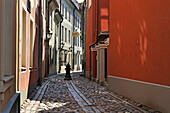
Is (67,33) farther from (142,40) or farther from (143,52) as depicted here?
(143,52)

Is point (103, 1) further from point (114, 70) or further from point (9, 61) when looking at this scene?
point (9, 61)

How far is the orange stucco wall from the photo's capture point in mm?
7434

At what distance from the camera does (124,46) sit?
452 inches

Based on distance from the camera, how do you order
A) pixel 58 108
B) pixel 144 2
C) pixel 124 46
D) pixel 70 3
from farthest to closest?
pixel 70 3 → pixel 124 46 → pixel 144 2 → pixel 58 108

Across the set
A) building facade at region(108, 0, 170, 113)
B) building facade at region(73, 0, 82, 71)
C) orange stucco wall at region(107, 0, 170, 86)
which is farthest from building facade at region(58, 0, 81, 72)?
building facade at region(108, 0, 170, 113)

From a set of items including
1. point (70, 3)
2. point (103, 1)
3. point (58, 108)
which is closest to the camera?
point (58, 108)

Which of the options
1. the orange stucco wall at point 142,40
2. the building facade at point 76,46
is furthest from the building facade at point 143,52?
the building facade at point 76,46

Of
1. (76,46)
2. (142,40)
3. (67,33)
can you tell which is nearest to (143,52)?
(142,40)

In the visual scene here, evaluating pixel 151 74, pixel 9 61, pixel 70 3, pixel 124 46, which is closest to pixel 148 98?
pixel 151 74

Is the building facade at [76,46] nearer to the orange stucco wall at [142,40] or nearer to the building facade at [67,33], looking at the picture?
the building facade at [67,33]

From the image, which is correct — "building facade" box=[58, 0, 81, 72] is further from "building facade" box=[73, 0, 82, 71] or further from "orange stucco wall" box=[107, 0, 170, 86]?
"orange stucco wall" box=[107, 0, 170, 86]

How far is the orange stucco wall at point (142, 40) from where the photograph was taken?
7.43 metres

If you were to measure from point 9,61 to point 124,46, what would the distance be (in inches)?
251

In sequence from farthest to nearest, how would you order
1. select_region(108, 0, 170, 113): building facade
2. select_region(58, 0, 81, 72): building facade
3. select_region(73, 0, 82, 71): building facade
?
select_region(73, 0, 82, 71): building facade, select_region(58, 0, 81, 72): building facade, select_region(108, 0, 170, 113): building facade
